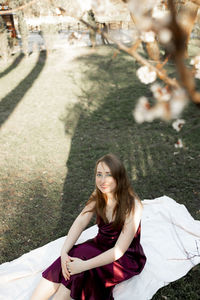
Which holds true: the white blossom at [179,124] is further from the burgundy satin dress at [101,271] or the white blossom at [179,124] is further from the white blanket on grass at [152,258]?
the white blanket on grass at [152,258]

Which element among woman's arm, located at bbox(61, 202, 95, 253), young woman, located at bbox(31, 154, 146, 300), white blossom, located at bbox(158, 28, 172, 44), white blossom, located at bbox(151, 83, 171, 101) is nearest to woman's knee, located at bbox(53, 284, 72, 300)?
young woman, located at bbox(31, 154, 146, 300)

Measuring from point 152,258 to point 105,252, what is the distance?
785mm

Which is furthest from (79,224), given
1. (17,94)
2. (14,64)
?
(14,64)

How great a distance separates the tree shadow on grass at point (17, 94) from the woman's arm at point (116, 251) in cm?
459

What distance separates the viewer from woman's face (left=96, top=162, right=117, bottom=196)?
6.36 feet

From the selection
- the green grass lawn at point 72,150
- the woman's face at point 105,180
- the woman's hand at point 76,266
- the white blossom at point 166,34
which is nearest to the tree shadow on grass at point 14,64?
the green grass lawn at point 72,150

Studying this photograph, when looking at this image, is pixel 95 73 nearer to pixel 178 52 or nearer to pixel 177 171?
pixel 177 171

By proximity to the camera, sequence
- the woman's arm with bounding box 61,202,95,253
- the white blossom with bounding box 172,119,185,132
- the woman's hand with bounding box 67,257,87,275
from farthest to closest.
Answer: the woman's arm with bounding box 61,202,95,253 < the woman's hand with bounding box 67,257,87,275 < the white blossom with bounding box 172,119,185,132

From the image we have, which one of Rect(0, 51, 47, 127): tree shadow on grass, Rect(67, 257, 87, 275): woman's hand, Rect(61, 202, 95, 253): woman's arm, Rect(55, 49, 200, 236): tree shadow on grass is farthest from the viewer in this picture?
Rect(0, 51, 47, 127): tree shadow on grass

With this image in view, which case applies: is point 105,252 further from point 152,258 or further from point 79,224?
point 152,258

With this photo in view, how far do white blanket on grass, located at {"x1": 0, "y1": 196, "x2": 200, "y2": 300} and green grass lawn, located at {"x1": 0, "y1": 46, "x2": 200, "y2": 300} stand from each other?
123 mm

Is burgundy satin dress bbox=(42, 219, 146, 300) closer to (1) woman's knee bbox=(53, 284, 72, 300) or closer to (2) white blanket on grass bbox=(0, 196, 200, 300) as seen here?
(1) woman's knee bbox=(53, 284, 72, 300)

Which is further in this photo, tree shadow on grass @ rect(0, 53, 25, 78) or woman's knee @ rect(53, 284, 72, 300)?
tree shadow on grass @ rect(0, 53, 25, 78)

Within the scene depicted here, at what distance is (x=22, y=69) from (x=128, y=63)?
3.48 m
